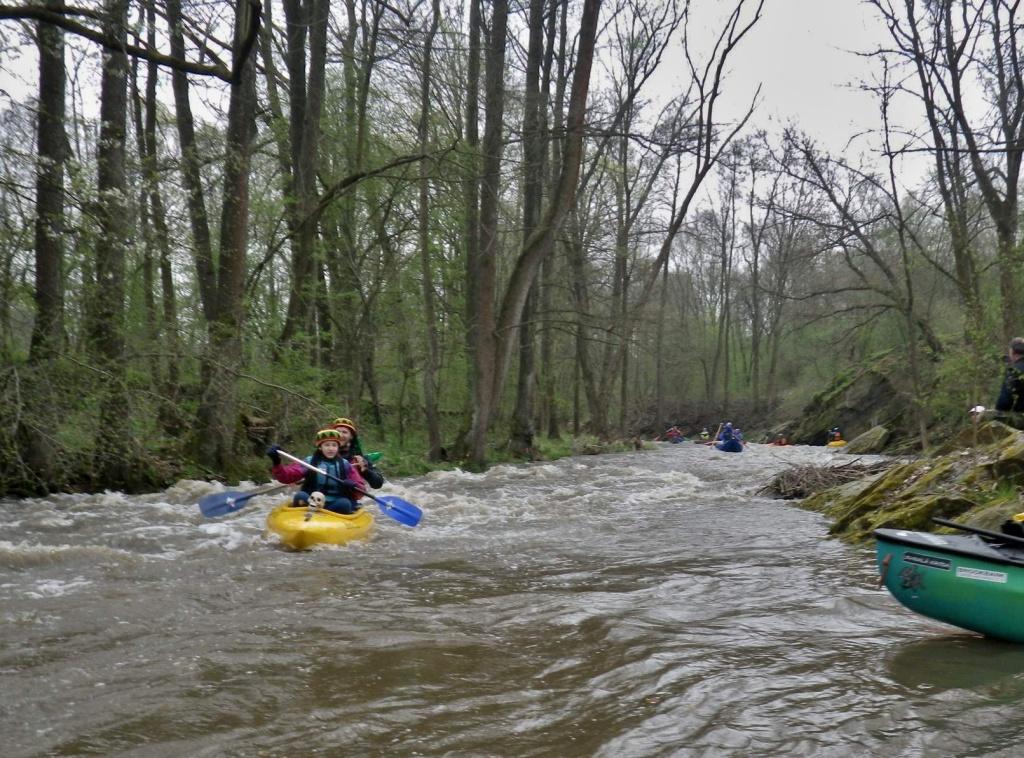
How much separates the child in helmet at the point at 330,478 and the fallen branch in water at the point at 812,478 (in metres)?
6.21

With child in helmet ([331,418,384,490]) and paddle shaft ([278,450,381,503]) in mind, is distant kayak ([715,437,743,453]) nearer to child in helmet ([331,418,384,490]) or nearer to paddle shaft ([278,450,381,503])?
child in helmet ([331,418,384,490])

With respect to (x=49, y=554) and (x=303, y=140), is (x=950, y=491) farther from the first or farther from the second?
(x=303, y=140)

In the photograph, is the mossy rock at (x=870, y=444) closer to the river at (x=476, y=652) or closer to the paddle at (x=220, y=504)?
the river at (x=476, y=652)

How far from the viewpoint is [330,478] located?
816 centimetres

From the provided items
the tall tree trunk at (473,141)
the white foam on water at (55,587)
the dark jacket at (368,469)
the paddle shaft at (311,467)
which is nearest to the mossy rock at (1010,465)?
the paddle shaft at (311,467)

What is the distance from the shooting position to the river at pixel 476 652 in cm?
293

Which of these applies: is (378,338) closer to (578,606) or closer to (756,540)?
(756,540)

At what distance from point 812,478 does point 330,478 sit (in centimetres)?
692

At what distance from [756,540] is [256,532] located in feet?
15.5

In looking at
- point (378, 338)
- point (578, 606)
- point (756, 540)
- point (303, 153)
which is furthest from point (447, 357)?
point (578, 606)

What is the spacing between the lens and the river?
2.93m

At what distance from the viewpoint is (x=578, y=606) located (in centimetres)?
490

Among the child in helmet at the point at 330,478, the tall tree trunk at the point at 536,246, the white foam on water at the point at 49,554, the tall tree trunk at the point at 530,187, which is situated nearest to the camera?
the white foam on water at the point at 49,554

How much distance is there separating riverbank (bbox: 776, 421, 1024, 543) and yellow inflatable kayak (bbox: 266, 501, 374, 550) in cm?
455
